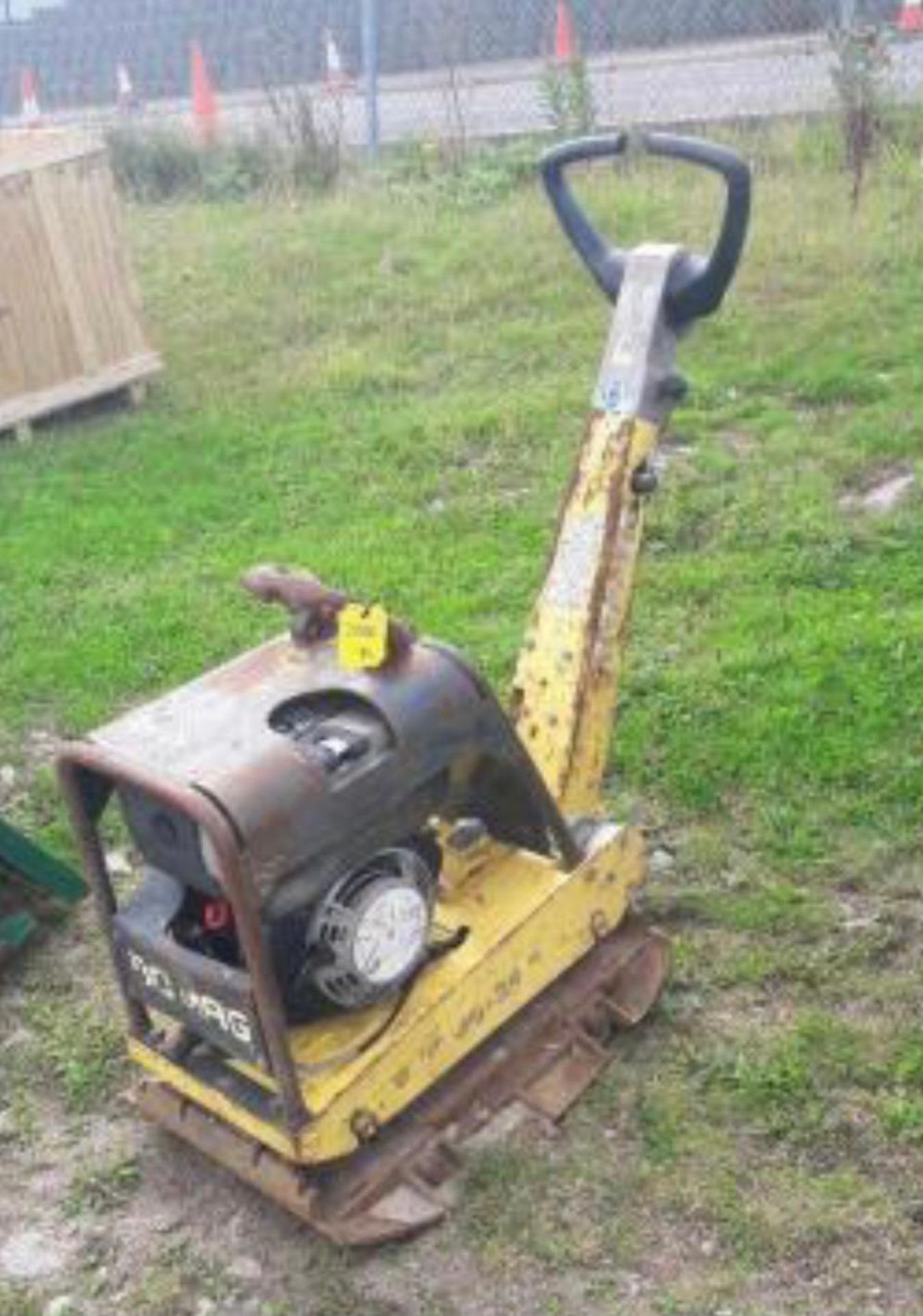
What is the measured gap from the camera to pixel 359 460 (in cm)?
673

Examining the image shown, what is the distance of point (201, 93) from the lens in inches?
597

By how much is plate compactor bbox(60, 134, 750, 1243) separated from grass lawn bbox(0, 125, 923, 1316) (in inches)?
5.8

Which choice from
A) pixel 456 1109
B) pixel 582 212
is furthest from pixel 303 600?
pixel 582 212

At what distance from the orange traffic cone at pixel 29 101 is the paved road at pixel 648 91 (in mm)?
1929

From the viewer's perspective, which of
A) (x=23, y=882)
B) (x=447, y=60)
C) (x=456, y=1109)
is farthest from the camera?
(x=447, y=60)

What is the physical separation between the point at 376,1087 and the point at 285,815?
0.58 metres

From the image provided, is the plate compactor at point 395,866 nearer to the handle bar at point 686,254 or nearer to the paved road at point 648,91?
the handle bar at point 686,254

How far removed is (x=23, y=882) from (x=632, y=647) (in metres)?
1.76

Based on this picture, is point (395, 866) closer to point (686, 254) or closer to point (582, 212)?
point (686, 254)

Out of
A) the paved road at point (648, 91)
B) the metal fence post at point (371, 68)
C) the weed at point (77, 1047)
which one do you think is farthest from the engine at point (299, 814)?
the metal fence post at point (371, 68)

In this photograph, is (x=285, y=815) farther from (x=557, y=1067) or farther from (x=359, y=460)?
(x=359, y=460)

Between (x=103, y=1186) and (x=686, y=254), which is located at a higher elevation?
(x=686, y=254)

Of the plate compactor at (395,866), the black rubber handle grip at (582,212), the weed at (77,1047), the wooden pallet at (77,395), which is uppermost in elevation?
the black rubber handle grip at (582,212)

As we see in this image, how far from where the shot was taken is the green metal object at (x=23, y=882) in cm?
408
